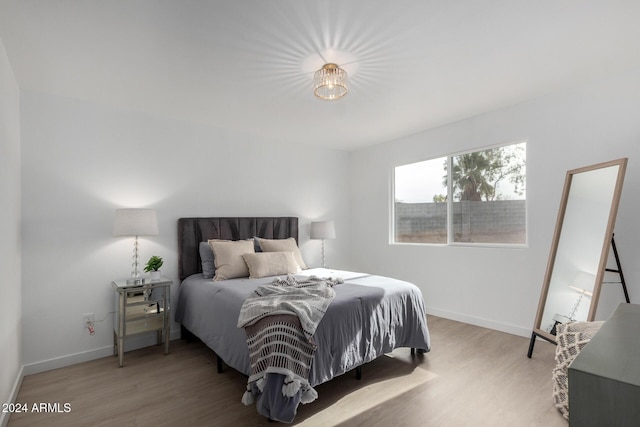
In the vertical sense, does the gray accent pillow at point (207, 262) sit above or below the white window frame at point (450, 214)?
below

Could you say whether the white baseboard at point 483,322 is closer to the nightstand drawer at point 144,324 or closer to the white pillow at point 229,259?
the white pillow at point 229,259

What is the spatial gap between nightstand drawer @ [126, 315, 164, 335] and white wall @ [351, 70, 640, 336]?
10.1 feet

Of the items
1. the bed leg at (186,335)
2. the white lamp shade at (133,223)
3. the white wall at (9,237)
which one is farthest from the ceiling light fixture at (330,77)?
the bed leg at (186,335)

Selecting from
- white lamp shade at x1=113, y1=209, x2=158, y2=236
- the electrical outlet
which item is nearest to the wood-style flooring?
the electrical outlet

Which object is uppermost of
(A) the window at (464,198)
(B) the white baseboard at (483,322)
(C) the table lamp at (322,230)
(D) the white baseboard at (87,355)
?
(A) the window at (464,198)

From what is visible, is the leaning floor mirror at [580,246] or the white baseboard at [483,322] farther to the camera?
the white baseboard at [483,322]

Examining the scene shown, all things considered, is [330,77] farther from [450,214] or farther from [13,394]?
[13,394]

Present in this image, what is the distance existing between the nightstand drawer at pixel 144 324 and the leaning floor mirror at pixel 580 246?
341cm

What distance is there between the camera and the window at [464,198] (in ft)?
11.7

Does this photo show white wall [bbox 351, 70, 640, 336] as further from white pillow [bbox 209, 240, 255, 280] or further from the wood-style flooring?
white pillow [bbox 209, 240, 255, 280]

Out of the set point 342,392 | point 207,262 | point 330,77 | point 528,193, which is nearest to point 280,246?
point 207,262

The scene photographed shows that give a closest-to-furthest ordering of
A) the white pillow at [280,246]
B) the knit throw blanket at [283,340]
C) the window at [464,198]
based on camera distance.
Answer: the knit throw blanket at [283,340], the window at [464,198], the white pillow at [280,246]

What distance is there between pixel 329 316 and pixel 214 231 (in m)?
2.09

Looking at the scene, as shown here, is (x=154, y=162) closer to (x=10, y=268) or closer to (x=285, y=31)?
(x=10, y=268)
